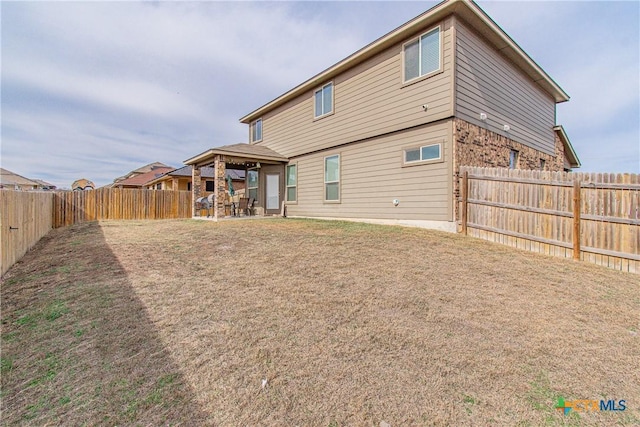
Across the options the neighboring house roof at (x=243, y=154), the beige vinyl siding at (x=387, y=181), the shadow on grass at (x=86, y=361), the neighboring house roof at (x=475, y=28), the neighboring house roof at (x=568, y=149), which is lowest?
the shadow on grass at (x=86, y=361)

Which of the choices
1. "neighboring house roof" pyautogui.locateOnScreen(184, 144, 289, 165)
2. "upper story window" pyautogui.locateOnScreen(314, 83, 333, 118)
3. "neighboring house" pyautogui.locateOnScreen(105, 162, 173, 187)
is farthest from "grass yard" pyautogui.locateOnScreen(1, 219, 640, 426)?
"neighboring house" pyautogui.locateOnScreen(105, 162, 173, 187)

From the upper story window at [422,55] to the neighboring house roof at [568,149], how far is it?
880 cm

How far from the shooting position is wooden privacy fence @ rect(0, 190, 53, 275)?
4.56 m

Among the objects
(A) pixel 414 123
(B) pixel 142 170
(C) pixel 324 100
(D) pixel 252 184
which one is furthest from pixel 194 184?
(B) pixel 142 170

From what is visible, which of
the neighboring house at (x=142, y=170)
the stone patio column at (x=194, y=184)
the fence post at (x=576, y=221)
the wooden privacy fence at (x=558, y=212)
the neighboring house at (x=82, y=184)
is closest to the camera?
the wooden privacy fence at (x=558, y=212)

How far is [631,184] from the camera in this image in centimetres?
511

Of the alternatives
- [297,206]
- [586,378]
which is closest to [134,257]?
[586,378]

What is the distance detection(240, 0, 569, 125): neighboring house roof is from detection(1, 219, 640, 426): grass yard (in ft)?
21.3

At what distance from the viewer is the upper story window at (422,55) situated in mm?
7812

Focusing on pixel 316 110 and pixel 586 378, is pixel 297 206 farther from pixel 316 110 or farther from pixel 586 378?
pixel 586 378

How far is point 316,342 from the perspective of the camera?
2703 millimetres

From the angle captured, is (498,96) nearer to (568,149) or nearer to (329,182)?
(329,182)

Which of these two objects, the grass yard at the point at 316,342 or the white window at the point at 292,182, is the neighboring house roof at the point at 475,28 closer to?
the white window at the point at 292,182

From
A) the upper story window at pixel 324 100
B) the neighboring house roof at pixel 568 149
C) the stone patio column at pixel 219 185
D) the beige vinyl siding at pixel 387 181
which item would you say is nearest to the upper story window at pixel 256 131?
the stone patio column at pixel 219 185
